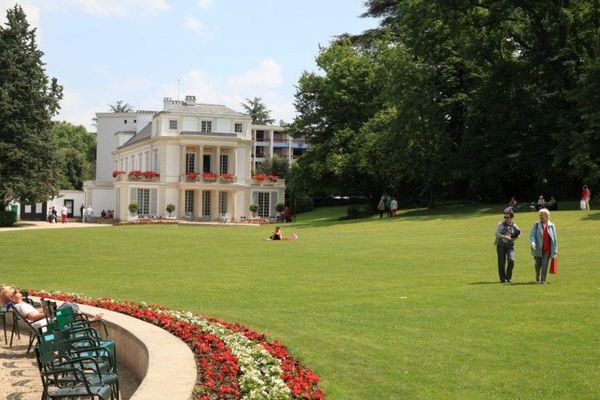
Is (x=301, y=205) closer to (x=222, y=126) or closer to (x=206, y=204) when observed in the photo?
(x=206, y=204)

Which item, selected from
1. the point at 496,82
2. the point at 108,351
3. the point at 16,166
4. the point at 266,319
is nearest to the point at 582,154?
the point at 496,82

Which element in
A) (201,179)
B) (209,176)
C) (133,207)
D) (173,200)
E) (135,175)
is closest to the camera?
(133,207)

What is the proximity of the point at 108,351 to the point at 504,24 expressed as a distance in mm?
43965

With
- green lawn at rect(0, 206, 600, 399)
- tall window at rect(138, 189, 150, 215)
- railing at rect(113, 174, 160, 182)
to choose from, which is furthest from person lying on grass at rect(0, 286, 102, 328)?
tall window at rect(138, 189, 150, 215)

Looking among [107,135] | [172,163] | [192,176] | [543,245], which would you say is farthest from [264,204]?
[543,245]

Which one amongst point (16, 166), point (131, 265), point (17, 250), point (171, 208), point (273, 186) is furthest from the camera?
point (273, 186)

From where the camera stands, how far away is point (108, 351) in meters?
9.62

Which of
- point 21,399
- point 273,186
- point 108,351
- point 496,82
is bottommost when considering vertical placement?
point 21,399

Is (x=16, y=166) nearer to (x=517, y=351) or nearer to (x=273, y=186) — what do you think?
(x=273, y=186)

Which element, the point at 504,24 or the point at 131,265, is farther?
the point at 504,24

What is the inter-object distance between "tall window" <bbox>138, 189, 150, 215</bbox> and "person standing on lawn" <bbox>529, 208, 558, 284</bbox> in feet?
176

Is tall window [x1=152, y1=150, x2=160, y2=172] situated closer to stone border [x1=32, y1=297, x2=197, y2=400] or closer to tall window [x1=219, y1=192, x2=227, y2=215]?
tall window [x1=219, y1=192, x2=227, y2=215]

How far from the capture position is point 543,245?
1739 centimetres

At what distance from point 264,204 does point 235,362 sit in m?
62.0
